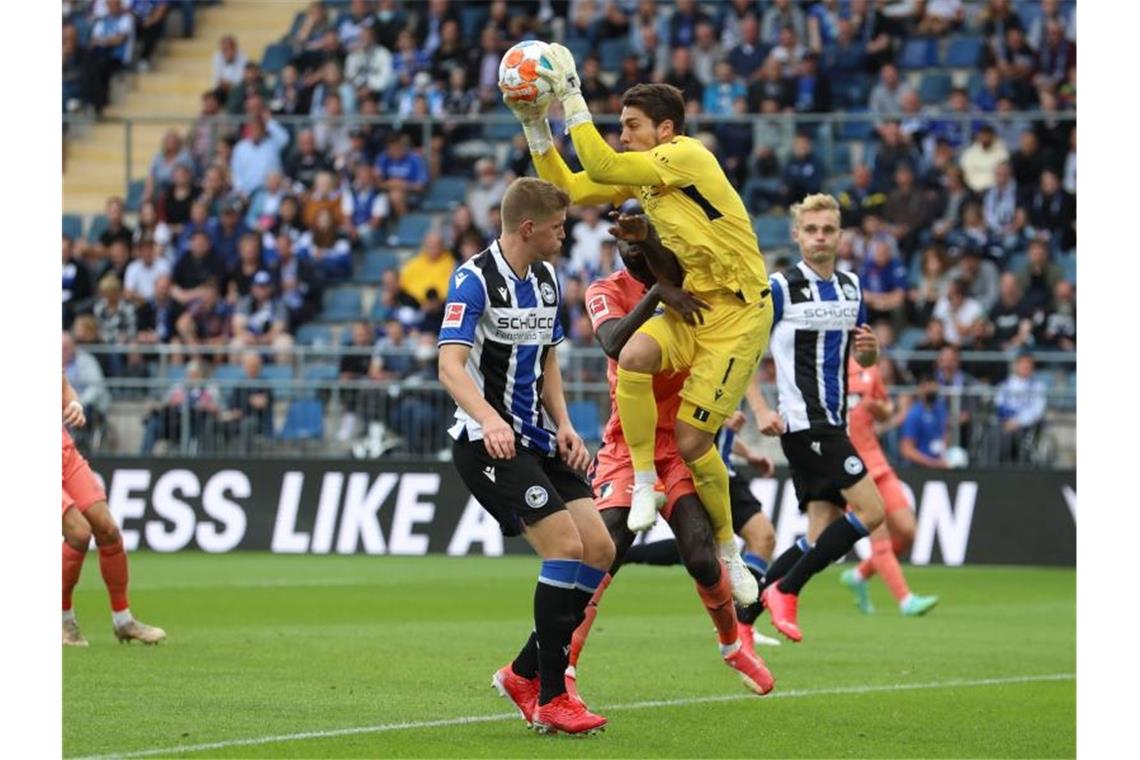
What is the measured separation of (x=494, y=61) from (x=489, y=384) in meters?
17.8

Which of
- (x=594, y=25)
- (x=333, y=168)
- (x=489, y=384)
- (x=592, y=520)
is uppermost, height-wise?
(x=594, y=25)

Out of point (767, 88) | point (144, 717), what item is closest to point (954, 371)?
point (767, 88)

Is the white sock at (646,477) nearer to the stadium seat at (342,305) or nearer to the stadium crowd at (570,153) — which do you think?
the stadium crowd at (570,153)

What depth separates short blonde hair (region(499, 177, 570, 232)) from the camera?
8023mm

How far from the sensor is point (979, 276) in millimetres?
21844

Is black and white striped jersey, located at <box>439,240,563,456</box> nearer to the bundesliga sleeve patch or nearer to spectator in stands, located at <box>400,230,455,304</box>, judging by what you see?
the bundesliga sleeve patch

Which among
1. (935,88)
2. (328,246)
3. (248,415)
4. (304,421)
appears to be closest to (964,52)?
(935,88)

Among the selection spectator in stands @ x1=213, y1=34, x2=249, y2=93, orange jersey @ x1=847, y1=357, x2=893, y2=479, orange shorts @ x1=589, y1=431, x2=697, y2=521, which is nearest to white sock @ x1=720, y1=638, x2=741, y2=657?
orange shorts @ x1=589, y1=431, x2=697, y2=521

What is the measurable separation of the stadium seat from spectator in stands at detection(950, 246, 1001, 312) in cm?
710

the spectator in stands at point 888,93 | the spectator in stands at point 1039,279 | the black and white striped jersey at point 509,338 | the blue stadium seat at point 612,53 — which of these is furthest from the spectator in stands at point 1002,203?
the black and white striped jersey at point 509,338

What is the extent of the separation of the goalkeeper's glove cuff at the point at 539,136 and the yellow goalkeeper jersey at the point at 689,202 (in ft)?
0.10

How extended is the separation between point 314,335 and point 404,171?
8.43ft

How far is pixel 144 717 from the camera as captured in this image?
8242 mm

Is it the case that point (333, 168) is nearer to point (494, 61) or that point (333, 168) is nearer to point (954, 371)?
point (494, 61)
